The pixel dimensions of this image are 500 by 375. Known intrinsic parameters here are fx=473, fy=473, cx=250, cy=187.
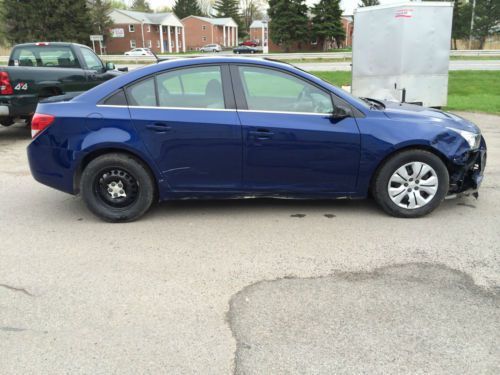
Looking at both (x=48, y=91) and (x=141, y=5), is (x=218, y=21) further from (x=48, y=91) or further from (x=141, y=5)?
(x=48, y=91)

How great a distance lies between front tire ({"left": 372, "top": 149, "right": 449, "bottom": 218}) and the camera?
4879mm

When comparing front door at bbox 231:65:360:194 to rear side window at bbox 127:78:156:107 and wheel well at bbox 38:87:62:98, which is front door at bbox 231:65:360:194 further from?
wheel well at bbox 38:87:62:98

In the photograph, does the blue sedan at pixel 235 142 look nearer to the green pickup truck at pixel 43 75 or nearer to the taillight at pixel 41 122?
the taillight at pixel 41 122

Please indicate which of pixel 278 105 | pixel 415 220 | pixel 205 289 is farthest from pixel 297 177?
pixel 205 289

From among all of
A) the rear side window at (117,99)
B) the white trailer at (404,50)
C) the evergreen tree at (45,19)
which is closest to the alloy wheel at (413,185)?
the rear side window at (117,99)

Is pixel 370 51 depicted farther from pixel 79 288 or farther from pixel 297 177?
pixel 79 288

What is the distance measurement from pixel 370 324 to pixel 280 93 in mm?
2632

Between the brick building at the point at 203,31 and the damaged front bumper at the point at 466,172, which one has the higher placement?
the brick building at the point at 203,31

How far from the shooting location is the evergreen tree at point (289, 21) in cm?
5503

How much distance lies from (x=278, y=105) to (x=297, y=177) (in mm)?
765

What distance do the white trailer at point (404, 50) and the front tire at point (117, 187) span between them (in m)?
8.17

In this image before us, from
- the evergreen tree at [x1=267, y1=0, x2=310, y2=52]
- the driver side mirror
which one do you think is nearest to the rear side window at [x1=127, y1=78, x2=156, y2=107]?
the driver side mirror

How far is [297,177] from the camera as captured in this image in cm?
489

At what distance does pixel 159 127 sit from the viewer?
475 cm
